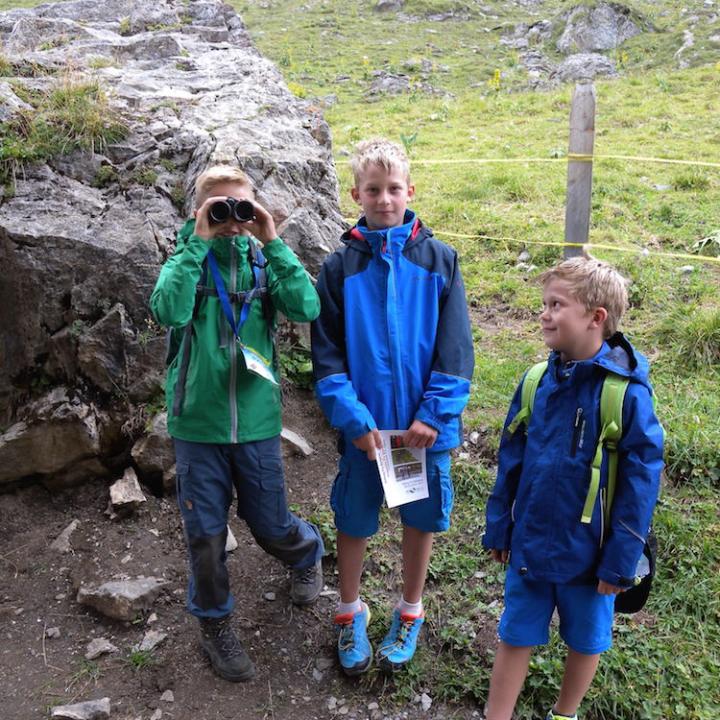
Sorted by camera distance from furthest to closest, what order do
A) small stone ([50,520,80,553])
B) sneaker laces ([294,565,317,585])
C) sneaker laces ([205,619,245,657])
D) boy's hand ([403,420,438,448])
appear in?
small stone ([50,520,80,553]), sneaker laces ([294,565,317,585]), sneaker laces ([205,619,245,657]), boy's hand ([403,420,438,448])

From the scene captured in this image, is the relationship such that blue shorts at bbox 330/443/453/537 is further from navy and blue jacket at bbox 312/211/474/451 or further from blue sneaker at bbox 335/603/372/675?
blue sneaker at bbox 335/603/372/675

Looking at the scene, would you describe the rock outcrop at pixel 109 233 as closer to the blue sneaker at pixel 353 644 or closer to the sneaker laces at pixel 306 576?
the sneaker laces at pixel 306 576

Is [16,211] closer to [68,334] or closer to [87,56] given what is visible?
[68,334]

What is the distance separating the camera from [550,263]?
7309 mm

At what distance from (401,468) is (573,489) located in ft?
2.46

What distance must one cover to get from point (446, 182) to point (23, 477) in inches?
268

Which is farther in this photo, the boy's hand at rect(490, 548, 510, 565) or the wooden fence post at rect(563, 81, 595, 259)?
the wooden fence post at rect(563, 81, 595, 259)

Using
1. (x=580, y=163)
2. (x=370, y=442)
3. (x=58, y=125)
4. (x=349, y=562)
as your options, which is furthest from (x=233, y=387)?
(x=580, y=163)

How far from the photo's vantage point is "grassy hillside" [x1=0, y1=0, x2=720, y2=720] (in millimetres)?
3324

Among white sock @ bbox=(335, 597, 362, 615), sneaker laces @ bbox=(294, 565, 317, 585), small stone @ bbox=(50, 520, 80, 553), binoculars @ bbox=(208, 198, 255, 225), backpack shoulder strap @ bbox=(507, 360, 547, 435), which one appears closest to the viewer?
backpack shoulder strap @ bbox=(507, 360, 547, 435)

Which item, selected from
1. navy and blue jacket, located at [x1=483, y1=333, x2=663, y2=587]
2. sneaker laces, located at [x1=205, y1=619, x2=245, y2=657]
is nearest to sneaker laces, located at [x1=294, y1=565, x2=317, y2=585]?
sneaker laces, located at [x1=205, y1=619, x2=245, y2=657]

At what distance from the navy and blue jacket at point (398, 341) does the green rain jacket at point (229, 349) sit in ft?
0.68

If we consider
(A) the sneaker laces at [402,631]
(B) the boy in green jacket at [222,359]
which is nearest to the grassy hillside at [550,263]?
(A) the sneaker laces at [402,631]

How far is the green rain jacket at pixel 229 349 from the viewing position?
9.89 feet
